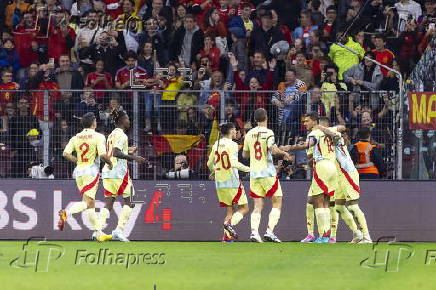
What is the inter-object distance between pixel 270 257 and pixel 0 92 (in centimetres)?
691

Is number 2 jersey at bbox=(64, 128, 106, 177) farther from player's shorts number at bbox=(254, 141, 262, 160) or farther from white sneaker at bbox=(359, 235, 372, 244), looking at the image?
white sneaker at bbox=(359, 235, 372, 244)

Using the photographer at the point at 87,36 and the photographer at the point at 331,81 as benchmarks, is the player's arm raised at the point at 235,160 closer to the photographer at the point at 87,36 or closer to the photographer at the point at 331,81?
the photographer at the point at 331,81

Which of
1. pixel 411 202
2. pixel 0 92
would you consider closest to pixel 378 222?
pixel 411 202

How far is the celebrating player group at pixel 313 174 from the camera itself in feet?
64.2

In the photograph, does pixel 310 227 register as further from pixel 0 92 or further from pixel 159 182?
pixel 0 92

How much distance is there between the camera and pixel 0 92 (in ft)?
69.3

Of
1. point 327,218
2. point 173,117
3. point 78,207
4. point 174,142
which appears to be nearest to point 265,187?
point 327,218

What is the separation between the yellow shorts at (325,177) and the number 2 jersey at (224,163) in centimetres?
140

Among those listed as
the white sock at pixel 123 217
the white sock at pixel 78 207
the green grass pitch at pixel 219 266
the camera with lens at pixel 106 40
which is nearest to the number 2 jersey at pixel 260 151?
the green grass pitch at pixel 219 266

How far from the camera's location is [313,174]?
19719mm

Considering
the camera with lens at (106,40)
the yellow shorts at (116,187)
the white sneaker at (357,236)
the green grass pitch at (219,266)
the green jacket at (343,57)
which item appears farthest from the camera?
the camera with lens at (106,40)

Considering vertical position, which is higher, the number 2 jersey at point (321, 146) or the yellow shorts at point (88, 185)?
the number 2 jersey at point (321, 146)

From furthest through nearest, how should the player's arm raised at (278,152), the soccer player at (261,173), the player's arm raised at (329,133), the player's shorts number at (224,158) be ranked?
1. the player's shorts number at (224,158)
2. the soccer player at (261,173)
3. the player's arm raised at (278,152)
4. the player's arm raised at (329,133)

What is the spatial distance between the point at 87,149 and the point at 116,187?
3.30 ft
